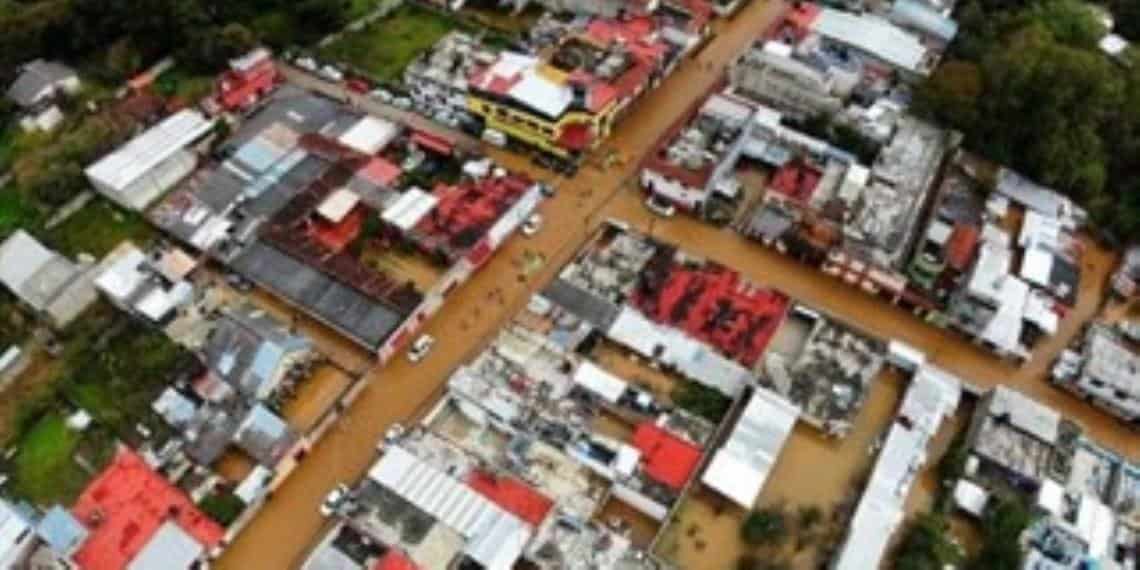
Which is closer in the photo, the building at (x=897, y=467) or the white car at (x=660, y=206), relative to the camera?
the building at (x=897, y=467)

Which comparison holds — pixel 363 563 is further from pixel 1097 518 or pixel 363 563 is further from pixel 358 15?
pixel 358 15

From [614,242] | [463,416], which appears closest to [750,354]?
[614,242]

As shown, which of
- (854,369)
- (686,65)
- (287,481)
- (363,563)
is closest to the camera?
(363,563)

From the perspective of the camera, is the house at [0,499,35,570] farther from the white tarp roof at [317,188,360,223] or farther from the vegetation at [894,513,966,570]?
the vegetation at [894,513,966,570]

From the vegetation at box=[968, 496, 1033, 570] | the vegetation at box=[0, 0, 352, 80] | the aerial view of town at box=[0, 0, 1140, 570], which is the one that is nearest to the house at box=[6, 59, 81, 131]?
the aerial view of town at box=[0, 0, 1140, 570]

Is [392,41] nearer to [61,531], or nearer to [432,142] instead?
[432,142]

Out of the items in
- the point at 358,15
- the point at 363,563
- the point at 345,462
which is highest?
the point at 358,15

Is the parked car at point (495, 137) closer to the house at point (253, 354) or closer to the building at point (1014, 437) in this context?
the house at point (253, 354)

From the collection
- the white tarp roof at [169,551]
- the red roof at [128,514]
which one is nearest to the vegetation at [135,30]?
the red roof at [128,514]
